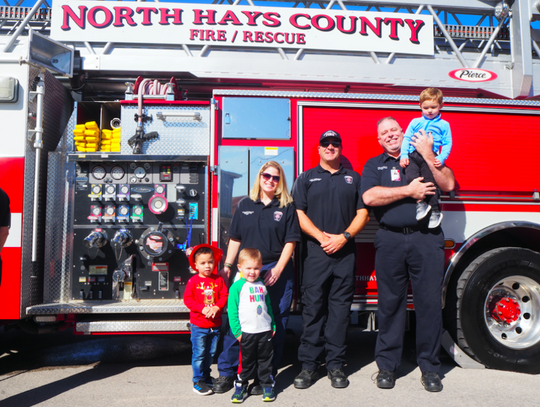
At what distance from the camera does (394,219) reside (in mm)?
3395

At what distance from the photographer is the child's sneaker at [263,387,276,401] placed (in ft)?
10.1

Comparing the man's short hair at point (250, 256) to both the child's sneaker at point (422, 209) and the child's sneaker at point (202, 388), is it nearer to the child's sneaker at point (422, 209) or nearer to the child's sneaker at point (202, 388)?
the child's sneaker at point (202, 388)

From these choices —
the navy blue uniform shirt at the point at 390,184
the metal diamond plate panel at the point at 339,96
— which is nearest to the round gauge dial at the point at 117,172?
the metal diamond plate panel at the point at 339,96

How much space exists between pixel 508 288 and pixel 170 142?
3.60 meters

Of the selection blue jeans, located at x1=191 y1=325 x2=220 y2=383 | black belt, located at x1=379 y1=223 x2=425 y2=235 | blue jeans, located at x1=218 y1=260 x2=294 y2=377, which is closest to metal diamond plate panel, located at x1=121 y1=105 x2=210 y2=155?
blue jeans, located at x1=218 y1=260 x2=294 y2=377

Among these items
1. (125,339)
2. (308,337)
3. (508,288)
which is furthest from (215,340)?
(508,288)

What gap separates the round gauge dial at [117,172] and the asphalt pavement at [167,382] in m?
1.82

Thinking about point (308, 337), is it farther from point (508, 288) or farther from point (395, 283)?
point (508, 288)

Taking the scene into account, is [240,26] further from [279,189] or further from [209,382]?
[209,382]

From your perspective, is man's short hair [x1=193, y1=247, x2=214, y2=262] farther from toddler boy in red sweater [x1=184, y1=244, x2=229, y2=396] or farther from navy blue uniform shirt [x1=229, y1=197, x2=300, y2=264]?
navy blue uniform shirt [x1=229, y1=197, x2=300, y2=264]

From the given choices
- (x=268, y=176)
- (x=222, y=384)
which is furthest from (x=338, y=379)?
(x=268, y=176)

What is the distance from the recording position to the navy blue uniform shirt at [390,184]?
337 centimetres

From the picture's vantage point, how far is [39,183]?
3721 millimetres

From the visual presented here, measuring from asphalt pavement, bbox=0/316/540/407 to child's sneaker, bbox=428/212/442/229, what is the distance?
4.13ft
